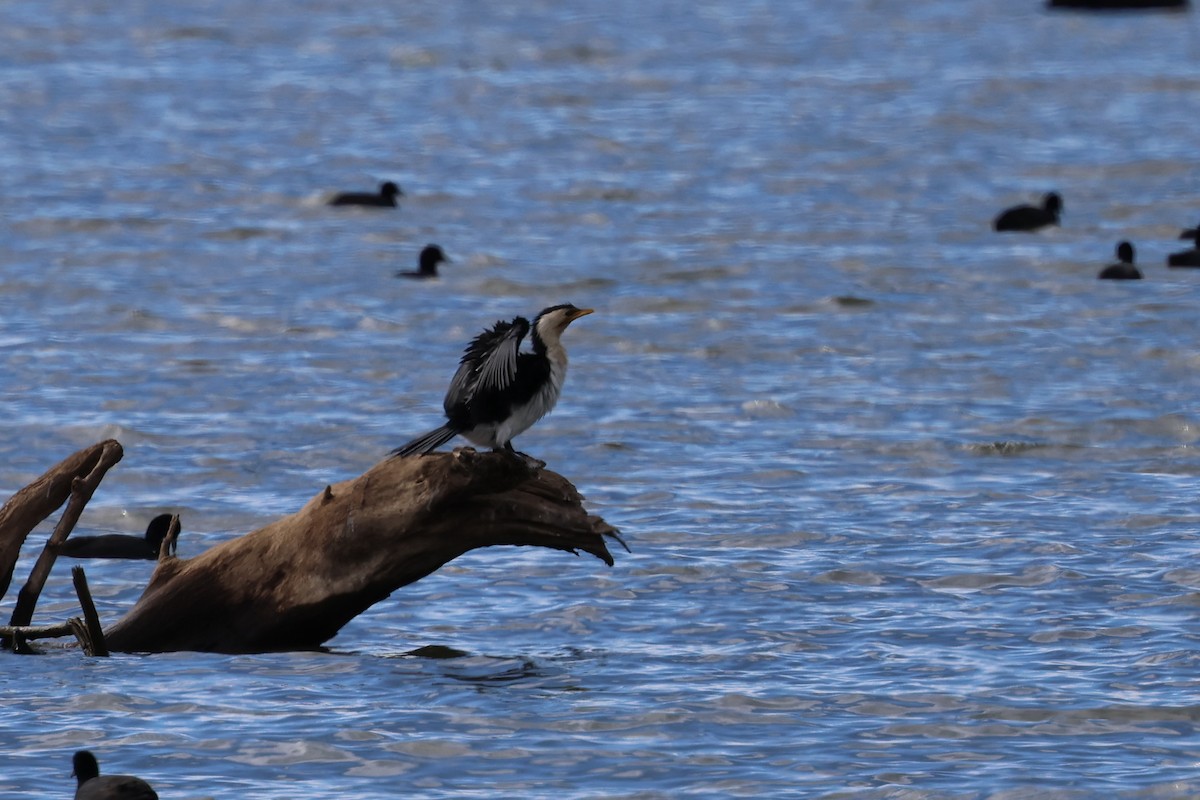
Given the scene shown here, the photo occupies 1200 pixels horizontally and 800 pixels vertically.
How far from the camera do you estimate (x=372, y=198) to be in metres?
36.6

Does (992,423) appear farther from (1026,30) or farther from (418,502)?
(1026,30)

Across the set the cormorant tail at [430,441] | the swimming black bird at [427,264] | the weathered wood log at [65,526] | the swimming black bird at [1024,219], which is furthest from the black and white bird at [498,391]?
the swimming black bird at [1024,219]

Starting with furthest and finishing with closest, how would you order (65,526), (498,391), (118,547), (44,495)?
(118,547)
(44,495)
(65,526)
(498,391)

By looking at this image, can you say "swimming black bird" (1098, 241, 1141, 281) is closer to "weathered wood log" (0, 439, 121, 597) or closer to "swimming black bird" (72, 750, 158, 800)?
"weathered wood log" (0, 439, 121, 597)

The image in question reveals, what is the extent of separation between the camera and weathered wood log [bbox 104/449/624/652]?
12773mm

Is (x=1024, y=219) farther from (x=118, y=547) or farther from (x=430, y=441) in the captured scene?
(x=430, y=441)

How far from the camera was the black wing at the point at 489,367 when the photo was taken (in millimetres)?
12891

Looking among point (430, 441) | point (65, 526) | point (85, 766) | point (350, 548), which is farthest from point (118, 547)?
point (85, 766)

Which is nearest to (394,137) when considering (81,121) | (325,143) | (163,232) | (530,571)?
(325,143)

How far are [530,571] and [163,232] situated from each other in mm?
18829

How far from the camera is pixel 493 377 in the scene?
12.9m

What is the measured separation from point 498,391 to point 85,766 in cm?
301

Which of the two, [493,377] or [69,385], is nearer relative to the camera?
[493,377]

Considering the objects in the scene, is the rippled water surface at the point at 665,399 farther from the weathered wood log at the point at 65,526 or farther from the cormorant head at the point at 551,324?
the cormorant head at the point at 551,324
